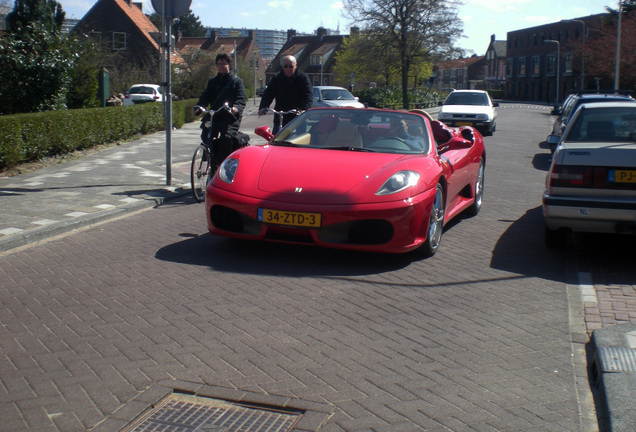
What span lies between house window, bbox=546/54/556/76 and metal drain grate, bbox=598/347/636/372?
9791 cm

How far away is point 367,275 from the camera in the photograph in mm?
5758

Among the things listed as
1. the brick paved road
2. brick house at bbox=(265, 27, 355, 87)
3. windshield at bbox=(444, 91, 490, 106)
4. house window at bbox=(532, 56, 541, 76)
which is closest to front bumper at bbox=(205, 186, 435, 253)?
the brick paved road

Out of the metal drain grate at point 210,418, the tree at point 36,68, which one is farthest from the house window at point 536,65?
the metal drain grate at point 210,418

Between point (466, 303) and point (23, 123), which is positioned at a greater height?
point (23, 123)

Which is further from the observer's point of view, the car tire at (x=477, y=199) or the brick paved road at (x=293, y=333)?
the car tire at (x=477, y=199)

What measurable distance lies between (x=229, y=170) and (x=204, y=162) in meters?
3.01

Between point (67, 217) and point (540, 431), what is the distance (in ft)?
19.6

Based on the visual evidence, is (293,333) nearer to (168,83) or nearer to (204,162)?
(204,162)

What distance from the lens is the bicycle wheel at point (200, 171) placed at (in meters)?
9.10

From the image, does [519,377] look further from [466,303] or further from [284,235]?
[284,235]

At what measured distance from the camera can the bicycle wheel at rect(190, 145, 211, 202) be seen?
910 cm

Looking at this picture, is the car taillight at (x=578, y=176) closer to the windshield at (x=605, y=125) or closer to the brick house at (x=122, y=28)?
the windshield at (x=605, y=125)

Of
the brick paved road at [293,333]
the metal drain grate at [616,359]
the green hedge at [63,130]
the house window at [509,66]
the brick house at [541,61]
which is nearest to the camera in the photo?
the brick paved road at [293,333]

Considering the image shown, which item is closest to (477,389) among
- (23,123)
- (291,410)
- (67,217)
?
(291,410)
